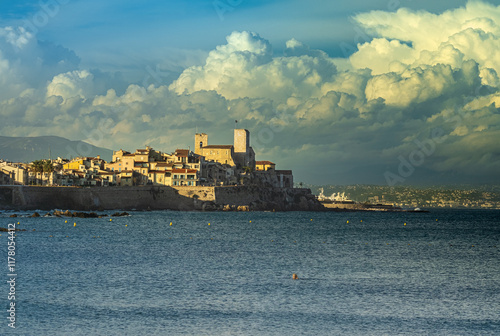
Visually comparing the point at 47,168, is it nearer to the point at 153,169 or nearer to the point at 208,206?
the point at 153,169

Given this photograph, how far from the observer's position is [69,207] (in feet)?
384

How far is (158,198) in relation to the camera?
130000mm

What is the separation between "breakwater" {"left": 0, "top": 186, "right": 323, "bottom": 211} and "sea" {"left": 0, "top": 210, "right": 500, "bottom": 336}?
5694 cm

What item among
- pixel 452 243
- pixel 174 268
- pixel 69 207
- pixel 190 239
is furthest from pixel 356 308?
pixel 69 207

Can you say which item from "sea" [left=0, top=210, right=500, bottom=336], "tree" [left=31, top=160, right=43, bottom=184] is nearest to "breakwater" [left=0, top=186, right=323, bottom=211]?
"tree" [left=31, top=160, right=43, bottom=184]

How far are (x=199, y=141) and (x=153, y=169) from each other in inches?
1239

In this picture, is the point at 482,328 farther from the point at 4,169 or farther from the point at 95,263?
the point at 4,169

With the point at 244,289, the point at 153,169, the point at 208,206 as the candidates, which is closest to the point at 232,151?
the point at 153,169

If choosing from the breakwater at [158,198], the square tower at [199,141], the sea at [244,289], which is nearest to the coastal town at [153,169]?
the square tower at [199,141]

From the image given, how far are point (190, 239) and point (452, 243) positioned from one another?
26.7 metres

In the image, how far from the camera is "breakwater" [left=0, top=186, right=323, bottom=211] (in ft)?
364

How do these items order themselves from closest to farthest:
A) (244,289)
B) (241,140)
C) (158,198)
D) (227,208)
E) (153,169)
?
(244,289), (158,198), (227,208), (153,169), (241,140)

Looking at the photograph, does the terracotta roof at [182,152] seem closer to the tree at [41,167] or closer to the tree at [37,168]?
the tree at [41,167]

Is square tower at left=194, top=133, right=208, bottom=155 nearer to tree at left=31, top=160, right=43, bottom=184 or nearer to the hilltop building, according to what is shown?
the hilltop building
